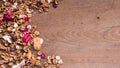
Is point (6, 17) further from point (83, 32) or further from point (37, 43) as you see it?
point (83, 32)

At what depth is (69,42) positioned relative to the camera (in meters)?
1.01

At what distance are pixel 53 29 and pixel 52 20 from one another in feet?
0.12

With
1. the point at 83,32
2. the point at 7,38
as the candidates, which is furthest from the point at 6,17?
the point at 83,32

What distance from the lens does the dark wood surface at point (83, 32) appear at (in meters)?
0.97

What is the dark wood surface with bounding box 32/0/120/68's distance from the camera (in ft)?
3.19

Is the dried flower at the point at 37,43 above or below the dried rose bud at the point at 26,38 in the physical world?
below

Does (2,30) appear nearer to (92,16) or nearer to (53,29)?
(53,29)

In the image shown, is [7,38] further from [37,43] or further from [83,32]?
[83,32]

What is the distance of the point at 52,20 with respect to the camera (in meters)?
1.05

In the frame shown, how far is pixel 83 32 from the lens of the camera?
1.01 m

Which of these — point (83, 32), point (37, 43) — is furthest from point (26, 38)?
point (83, 32)

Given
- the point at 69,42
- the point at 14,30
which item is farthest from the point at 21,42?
the point at 69,42

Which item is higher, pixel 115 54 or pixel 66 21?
pixel 66 21

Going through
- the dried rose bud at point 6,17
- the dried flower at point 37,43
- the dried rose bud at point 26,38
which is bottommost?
the dried flower at point 37,43
